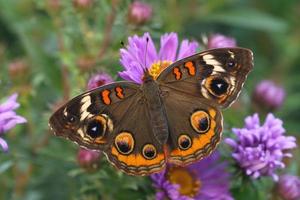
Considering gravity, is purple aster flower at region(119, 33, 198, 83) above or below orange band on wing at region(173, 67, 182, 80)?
A: above

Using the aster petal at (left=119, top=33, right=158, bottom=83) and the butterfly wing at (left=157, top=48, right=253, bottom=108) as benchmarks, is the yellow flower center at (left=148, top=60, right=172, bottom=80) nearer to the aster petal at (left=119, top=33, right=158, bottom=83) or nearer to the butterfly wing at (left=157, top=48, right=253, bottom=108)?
the aster petal at (left=119, top=33, right=158, bottom=83)

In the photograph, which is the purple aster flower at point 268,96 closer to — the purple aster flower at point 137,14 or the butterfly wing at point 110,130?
the purple aster flower at point 137,14

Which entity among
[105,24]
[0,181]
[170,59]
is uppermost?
[105,24]

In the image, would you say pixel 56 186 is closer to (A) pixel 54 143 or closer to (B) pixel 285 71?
(A) pixel 54 143

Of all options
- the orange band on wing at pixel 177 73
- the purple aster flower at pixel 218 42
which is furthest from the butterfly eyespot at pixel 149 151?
the purple aster flower at pixel 218 42

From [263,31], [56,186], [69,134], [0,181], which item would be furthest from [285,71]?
[69,134]

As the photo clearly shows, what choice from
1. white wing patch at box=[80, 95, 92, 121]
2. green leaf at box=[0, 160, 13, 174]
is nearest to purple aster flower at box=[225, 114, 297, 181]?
white wing patch at box=[80, 95, 92, 121]

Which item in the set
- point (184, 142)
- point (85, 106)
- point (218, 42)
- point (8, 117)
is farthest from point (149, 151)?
point (218, 42)

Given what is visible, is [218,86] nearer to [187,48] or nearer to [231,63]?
[231,63]
